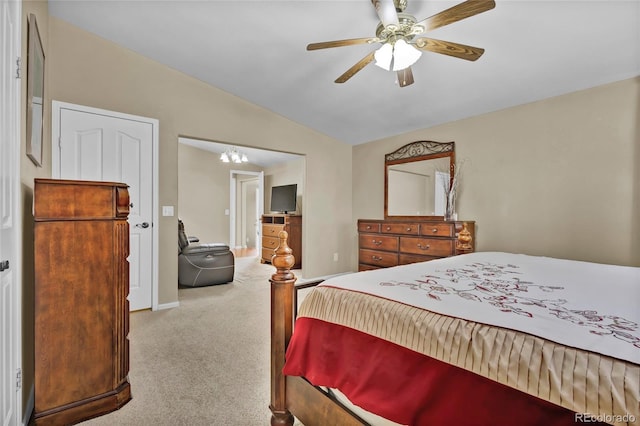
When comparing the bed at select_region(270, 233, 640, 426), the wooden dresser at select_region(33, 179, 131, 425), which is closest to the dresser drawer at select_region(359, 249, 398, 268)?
the bed at select_region(270, 233, 640, 426)

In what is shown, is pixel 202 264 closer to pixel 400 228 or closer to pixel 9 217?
pixel 400 228

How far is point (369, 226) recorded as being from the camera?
14.1 feet

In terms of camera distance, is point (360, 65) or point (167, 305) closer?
point (360, 65)

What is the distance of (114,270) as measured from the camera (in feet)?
5.41

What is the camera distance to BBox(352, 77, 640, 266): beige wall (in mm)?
2568

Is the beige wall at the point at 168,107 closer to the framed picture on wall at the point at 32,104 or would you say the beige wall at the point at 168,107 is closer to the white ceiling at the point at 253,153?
the framed picture on wall at the point at 32,104

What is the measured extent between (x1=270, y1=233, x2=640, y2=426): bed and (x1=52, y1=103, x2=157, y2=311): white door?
8.07 feet

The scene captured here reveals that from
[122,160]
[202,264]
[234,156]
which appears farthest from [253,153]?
[122,160]

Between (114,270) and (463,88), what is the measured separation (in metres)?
3.37

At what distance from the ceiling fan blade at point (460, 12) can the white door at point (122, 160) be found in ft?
9.62

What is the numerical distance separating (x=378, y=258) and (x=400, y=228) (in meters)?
0.56

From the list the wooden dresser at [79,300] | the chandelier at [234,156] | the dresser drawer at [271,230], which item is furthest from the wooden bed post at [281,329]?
the chandelier at [234,156]

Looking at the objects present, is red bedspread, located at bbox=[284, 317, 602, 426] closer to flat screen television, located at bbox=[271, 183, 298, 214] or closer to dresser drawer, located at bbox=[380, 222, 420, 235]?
dresser drawer, located at bbox=[380, 222, 420, 235]

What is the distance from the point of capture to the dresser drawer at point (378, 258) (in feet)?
13.0
